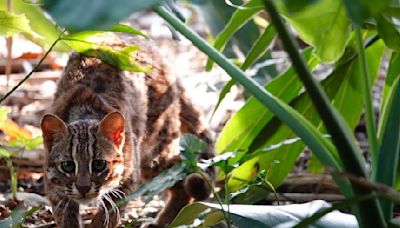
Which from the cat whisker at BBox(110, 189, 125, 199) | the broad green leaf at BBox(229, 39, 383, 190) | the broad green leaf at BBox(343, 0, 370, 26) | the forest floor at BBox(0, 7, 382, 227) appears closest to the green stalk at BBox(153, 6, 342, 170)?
the broad green leaf at BBox(343, 0, 370, 26)

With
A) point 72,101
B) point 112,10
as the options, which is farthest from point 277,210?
point 72,101

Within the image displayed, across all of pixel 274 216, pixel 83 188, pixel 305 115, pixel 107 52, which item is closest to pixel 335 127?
pixel 274 216

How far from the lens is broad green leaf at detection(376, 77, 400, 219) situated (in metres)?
1.94

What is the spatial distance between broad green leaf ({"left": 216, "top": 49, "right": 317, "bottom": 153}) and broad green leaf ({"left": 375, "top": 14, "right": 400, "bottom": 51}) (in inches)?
40.2

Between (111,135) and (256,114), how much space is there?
19.5 inches

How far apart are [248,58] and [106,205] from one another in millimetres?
797

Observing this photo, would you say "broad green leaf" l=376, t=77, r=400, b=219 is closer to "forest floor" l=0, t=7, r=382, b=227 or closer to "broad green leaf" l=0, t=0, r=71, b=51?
"forest floor" l=0, t=7, r=382, b=227

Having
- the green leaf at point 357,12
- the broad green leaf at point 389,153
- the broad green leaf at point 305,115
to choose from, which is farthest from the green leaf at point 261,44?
the green leaf at point 357,12

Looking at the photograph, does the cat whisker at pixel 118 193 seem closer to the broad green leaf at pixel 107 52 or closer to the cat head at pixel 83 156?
the cat head at pixel 83 156

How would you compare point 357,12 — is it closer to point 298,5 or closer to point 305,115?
point 298,5

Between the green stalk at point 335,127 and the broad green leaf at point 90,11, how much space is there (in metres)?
0.32

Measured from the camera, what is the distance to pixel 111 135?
325 cm

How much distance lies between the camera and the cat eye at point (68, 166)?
313cm

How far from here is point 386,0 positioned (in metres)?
1.38
